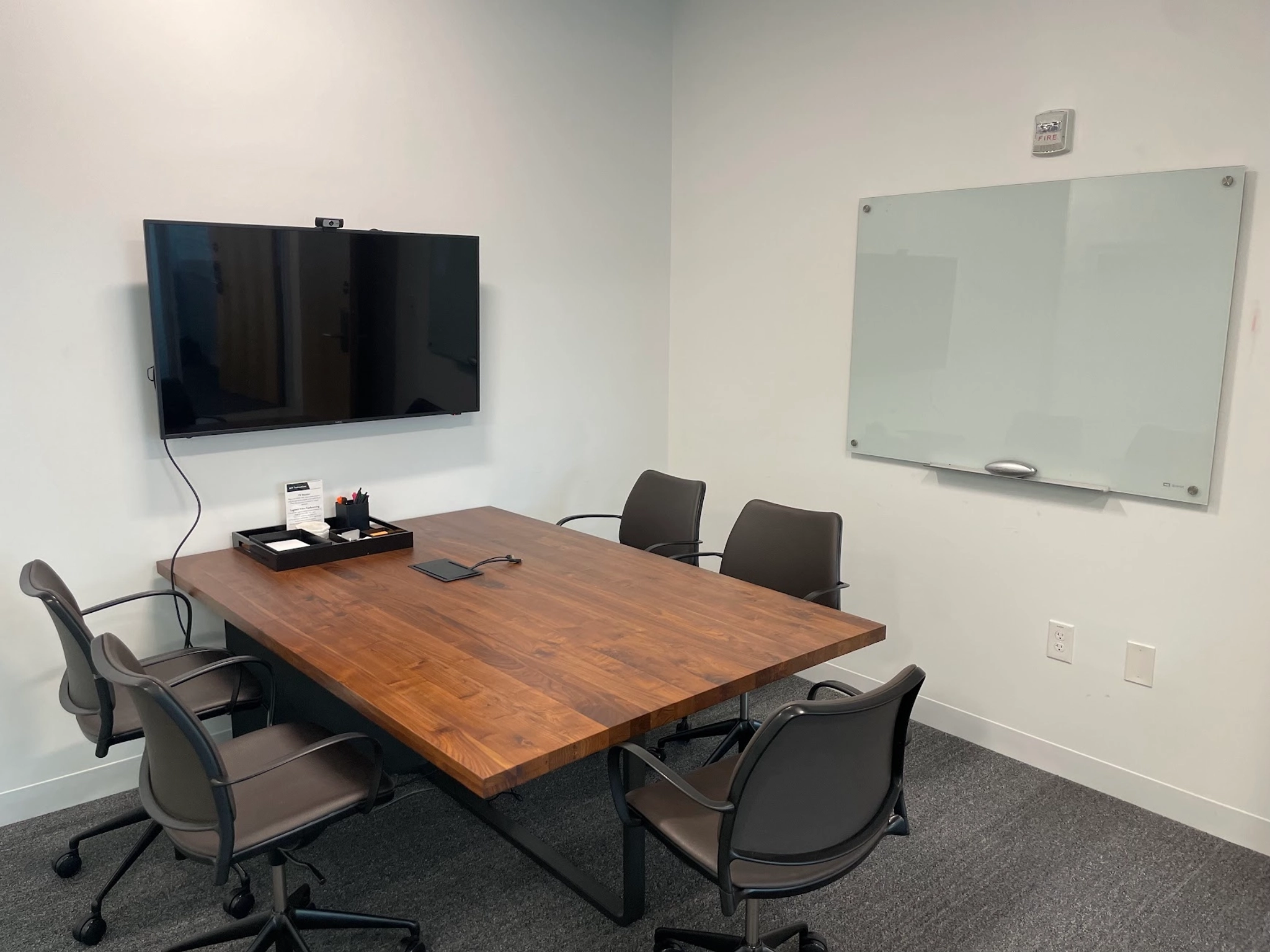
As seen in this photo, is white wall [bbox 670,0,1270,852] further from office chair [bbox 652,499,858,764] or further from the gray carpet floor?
office chair [bbox 652,499,858,764]

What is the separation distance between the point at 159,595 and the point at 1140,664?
3290 mm

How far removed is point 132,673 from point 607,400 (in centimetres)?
281

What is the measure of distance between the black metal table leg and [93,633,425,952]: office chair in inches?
16.0

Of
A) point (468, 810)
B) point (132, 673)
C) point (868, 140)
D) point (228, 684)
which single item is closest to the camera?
point (132, 673)

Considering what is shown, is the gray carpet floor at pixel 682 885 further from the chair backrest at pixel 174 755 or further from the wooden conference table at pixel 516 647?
the chair backrest at pixel 174 755

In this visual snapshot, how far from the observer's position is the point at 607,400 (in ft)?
14.4

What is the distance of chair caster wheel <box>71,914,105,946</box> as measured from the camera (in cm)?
237

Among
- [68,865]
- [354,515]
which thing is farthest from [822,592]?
[68,865]

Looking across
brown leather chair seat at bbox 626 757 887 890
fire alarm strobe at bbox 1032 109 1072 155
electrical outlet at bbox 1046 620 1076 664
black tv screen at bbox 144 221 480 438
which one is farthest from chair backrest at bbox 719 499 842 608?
fire alarm strobe at bbox 1032 109 1072 155

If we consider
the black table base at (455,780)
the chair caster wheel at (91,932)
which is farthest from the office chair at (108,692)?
the black table base at (455,780)

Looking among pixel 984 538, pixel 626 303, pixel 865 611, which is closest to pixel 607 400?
pixel 626 303

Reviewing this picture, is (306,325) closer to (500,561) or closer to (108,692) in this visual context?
(500,561)

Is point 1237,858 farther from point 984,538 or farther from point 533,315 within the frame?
point 533,315

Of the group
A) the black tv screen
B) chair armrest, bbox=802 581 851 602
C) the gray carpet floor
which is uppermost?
the black tv screen
